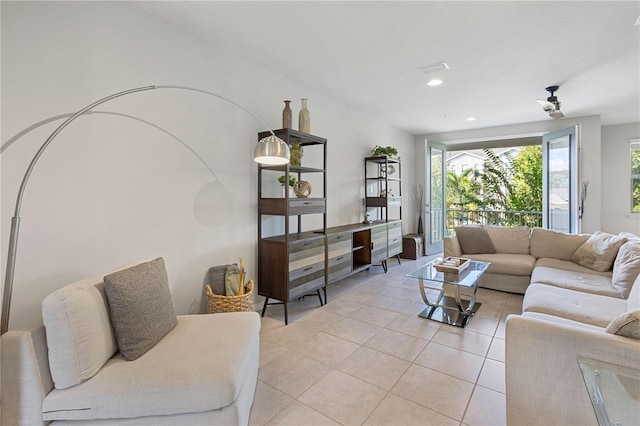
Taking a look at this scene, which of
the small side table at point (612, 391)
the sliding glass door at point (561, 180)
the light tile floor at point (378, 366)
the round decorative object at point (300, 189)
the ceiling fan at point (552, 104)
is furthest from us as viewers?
the sliding glass door at point (561, 180)

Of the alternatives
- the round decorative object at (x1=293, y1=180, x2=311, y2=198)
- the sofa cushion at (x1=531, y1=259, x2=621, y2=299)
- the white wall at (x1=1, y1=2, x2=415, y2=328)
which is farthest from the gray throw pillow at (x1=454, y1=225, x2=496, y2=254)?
the white wall at (x1=1, y1=2, x2=415, y2=328)

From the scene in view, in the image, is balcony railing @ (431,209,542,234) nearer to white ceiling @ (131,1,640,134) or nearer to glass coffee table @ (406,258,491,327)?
white ceiling @ (131,1,640,134)

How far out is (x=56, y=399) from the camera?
1283mm

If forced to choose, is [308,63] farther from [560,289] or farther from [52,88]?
[560,289]

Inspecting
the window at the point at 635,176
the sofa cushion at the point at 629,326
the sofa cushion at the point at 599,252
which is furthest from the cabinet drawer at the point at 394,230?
the window at the point at 635,176

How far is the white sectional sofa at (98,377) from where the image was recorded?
4.18ft

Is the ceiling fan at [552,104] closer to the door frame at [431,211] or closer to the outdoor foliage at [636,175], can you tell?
the door frame at [431,211]

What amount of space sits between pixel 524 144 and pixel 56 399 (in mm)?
8171

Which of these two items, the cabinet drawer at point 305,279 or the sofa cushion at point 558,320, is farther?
the cabinet drawer at point 305,279

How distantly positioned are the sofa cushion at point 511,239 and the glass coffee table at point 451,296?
3.25ft

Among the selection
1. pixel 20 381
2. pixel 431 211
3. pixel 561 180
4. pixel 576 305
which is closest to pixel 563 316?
pixel 576 305

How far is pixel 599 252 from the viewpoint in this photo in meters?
3.20

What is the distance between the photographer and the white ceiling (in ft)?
7.27

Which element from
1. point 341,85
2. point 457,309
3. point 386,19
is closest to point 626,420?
point 457,309
